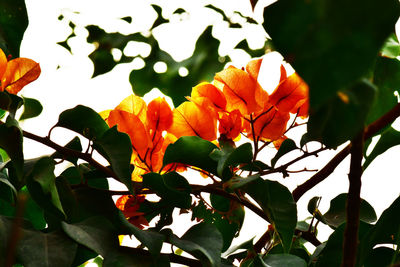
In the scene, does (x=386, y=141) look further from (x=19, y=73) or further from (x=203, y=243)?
(x=19, y=73)

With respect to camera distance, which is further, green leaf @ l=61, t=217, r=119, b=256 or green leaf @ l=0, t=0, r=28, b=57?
green leaf @ l=0, t=0, r=28, b=57

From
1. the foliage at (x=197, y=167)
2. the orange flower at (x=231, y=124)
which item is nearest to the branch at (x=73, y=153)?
the foliage at (x=197, y=167)

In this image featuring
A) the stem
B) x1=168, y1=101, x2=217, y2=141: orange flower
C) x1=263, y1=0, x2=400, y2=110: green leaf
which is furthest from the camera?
x1=168, y1=101, x2=217, y2=141: orange flower

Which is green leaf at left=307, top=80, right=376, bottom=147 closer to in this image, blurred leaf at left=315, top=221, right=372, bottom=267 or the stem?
the stem

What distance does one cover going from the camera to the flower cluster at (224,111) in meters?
0.41

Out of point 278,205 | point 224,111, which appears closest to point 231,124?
point 224,111

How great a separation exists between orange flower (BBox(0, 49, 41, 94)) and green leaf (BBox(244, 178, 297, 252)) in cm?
19

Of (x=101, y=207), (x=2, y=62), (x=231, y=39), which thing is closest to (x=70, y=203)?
(x=101, y=207)

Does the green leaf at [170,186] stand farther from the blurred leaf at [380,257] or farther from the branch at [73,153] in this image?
the blurred leaf at [380,257]

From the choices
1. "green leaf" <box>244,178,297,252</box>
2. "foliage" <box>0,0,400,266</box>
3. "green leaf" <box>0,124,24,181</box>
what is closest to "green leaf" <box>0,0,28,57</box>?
"foliage" <box>0,0,400,266</box>

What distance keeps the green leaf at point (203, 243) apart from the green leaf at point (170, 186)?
0.9 inches

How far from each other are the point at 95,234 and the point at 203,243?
0.07 meters

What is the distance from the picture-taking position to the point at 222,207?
1.50ft

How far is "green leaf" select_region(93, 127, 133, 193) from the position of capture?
1.06 feet
